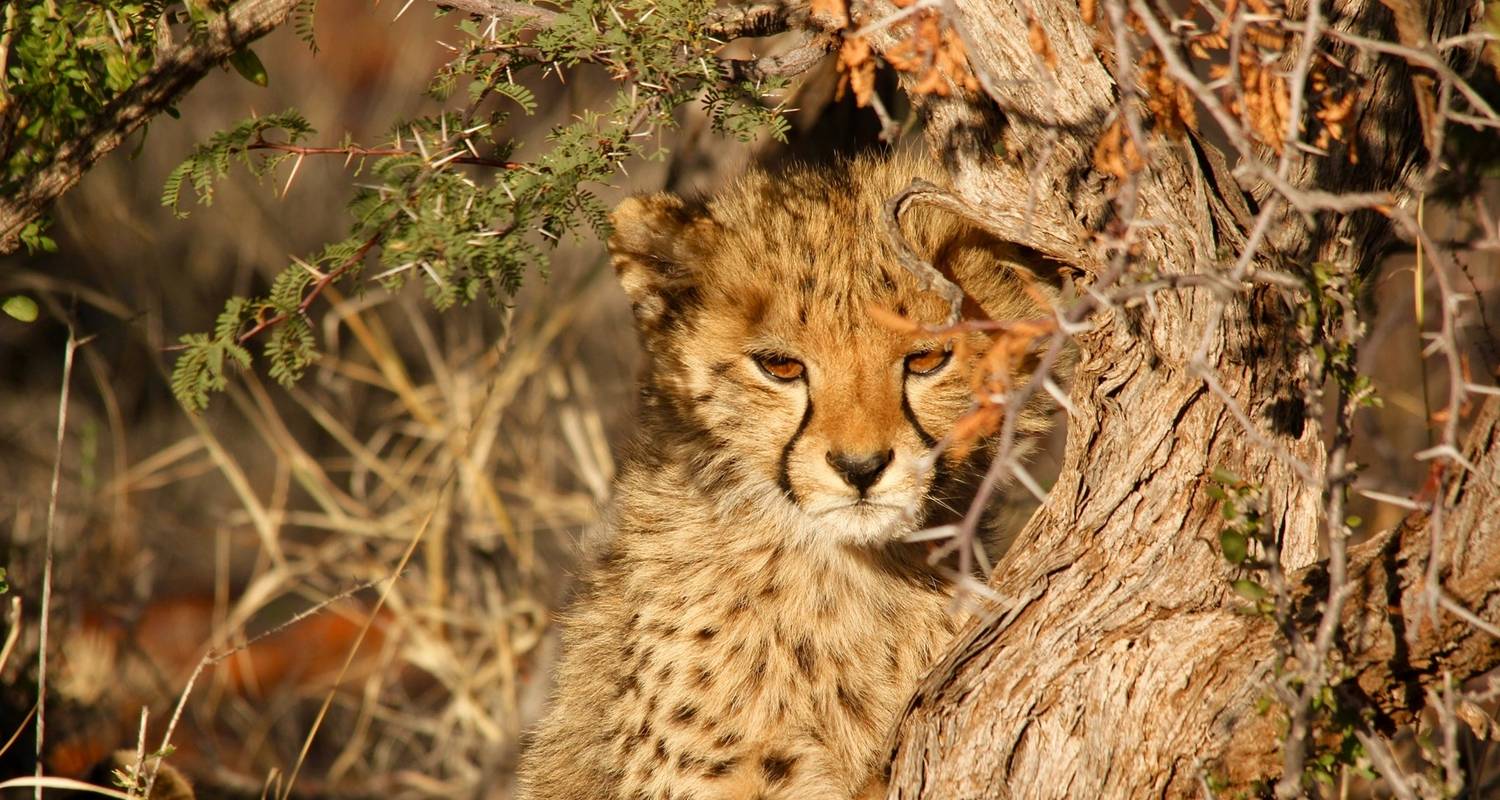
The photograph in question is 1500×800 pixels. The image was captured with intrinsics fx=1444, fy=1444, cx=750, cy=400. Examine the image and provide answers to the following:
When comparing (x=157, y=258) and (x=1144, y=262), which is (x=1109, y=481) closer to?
(x=1144, y=262)

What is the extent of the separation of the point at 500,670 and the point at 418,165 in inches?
76.6

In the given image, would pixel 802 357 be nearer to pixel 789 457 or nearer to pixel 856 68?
pixel 789 457

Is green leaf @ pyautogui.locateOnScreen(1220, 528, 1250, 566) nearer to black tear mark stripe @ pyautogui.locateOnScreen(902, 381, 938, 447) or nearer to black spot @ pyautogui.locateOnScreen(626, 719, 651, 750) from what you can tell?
black tear mark stripe @ pyautogui.locateOnScreen(902, 381, 938, 447)

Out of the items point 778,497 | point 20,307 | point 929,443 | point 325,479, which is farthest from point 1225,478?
point 325,479

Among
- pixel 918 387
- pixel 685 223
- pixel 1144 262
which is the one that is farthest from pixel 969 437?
pixel 685 223

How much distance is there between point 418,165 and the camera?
1.95m

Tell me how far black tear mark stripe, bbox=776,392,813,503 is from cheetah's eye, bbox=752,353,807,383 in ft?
0.15

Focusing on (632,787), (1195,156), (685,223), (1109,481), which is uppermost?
(685,223)

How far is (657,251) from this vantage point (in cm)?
232

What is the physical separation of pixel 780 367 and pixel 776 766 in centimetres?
61

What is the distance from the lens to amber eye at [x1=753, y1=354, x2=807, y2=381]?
7.12 feet

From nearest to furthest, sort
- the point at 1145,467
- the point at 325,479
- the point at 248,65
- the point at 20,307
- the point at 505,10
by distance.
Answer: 1. the point at 1145,467
2. the point at 505,10
3. the point at 248,65
4. the point at 20,307
5. the point at 325,479

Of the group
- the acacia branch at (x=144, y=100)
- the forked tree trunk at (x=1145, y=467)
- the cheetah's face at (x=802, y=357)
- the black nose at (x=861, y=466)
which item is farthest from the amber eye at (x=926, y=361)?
the acacia branch at (x=144, y=100)

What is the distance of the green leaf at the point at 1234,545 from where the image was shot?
5.23 ft
